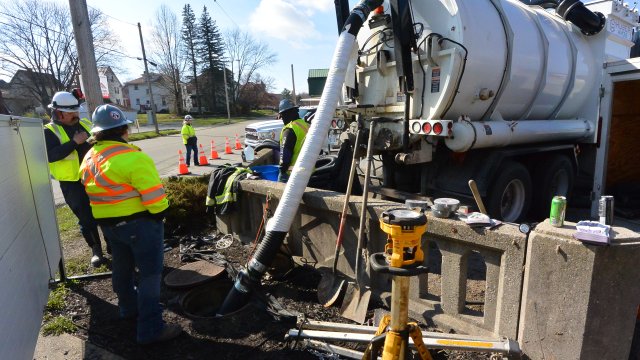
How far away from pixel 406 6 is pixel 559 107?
306 cm

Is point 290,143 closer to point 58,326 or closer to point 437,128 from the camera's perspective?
point 437,128

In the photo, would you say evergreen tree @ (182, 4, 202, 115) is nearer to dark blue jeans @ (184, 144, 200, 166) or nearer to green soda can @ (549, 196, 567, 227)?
dark blue jeans @ (184, 144, 200, 166)

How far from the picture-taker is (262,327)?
315cm

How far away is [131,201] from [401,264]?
208cm

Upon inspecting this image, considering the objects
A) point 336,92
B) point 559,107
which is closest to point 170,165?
point 336,92

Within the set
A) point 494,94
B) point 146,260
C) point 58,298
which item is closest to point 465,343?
point 146,260

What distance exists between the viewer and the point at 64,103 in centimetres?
417

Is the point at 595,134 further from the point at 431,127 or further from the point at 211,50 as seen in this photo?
the point at 211,50

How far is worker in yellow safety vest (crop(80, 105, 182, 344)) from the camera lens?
2.78 metres

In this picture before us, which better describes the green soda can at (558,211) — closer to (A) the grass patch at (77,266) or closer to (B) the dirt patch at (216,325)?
(B) the dirt patch at (216,325)

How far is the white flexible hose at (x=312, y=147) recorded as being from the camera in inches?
138

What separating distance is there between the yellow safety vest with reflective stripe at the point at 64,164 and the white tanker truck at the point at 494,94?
3357 mm

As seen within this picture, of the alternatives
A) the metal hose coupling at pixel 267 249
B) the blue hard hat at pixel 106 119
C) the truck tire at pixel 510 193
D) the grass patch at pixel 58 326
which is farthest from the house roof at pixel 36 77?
the truck tire at pixel 510 193

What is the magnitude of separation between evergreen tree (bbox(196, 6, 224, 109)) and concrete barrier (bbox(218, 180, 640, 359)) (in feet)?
184
